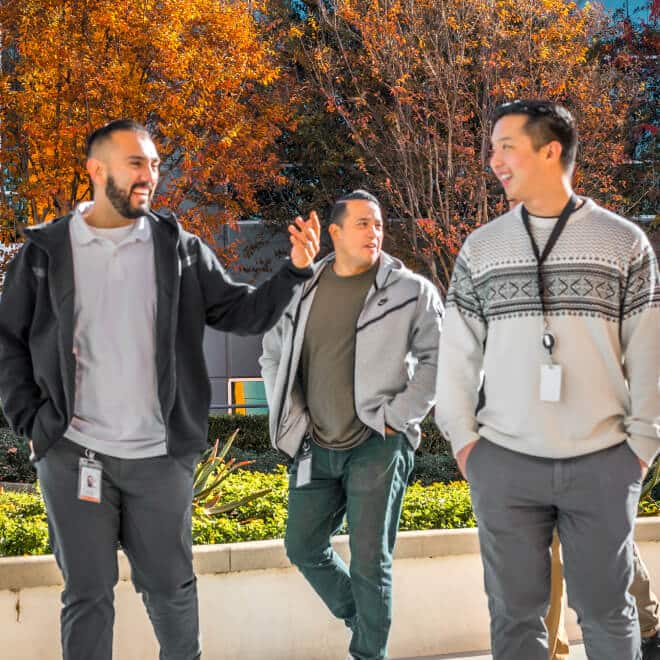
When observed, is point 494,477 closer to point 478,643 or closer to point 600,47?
point 478,643

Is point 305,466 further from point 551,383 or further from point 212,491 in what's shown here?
point 212,491

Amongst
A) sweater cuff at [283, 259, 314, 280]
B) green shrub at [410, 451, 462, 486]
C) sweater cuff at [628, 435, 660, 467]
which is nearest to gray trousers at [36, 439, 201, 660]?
sweater cuff at [283, 259, 314, 280]

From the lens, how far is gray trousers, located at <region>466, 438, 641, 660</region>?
13.2ft

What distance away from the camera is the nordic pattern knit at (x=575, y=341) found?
4.03m

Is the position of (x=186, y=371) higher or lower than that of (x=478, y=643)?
higher

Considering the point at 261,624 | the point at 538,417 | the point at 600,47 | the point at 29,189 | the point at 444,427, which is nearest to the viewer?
the point at 538,417

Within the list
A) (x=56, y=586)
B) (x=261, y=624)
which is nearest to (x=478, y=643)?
(x=261, y=624)

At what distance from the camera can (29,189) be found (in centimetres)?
1728

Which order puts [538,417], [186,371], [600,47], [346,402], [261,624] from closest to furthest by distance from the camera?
1. [538,417]
2. [186,371]
3. [346,402]
4. [261,624]
5. [600,47]

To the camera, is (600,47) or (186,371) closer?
(186,371)

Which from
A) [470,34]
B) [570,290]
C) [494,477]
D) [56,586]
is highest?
[470,34]

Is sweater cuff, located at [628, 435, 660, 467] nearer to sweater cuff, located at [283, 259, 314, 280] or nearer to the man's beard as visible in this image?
sweater cuff, located at [283, 259, 314, 280]

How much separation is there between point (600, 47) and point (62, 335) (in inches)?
793

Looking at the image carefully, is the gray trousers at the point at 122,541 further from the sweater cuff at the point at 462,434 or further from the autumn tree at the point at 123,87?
the autumn tree at the point at 123,87
